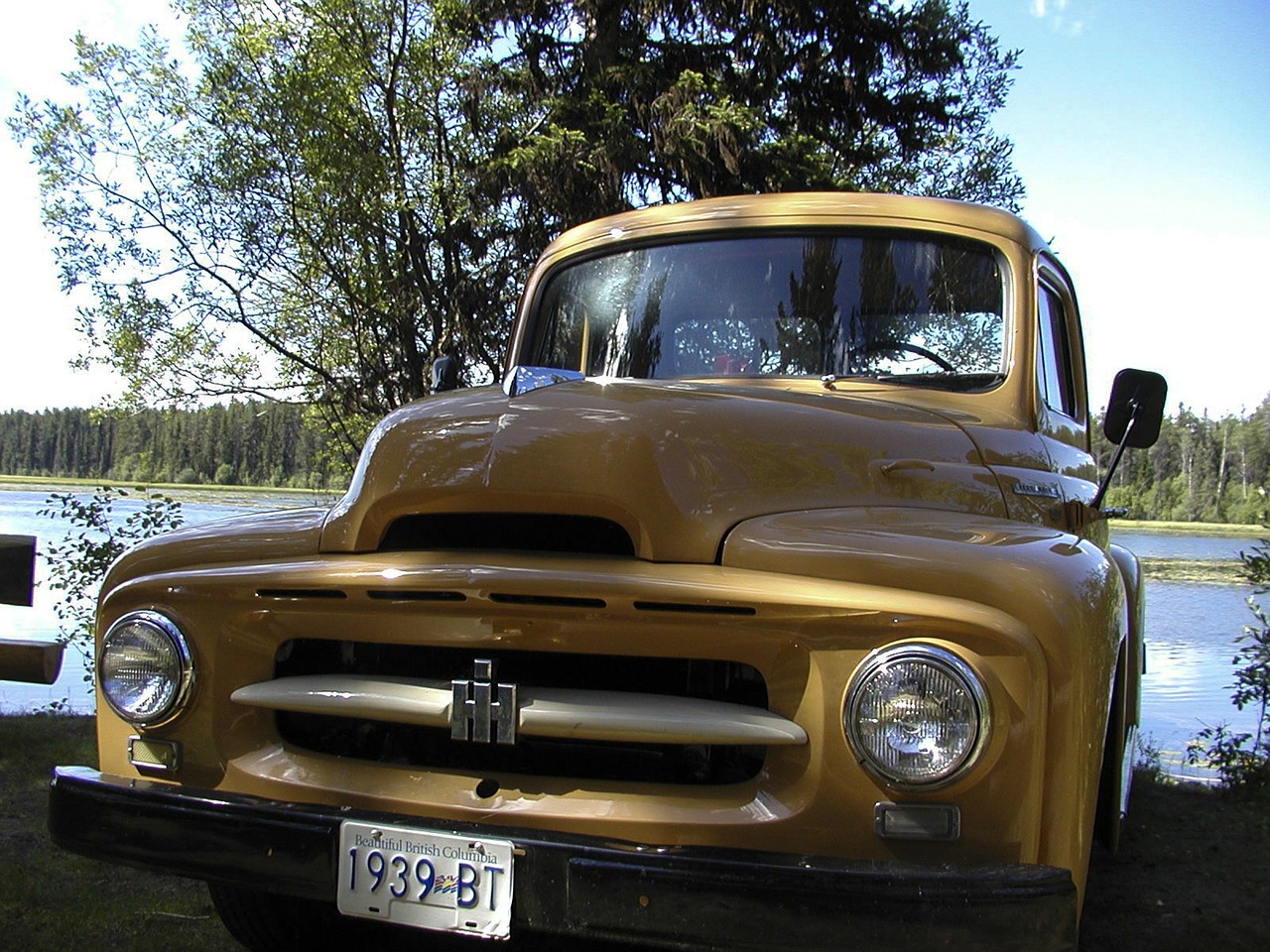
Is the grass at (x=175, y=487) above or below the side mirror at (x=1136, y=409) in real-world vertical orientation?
below

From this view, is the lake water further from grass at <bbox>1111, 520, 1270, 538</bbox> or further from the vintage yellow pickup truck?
grass at <bbox>1111, 520, 1270, 538</bbox>

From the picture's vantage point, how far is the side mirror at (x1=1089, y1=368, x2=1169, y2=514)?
315 centimetres

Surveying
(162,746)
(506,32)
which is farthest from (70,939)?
(506,32)

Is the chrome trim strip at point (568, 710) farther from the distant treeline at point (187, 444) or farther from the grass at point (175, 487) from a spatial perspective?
the distant treeline at point (187, 444)

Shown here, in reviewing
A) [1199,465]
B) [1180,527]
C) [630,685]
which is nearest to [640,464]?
[630,685]

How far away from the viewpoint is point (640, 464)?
6.72 feet

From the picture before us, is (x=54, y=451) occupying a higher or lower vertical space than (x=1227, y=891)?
higher

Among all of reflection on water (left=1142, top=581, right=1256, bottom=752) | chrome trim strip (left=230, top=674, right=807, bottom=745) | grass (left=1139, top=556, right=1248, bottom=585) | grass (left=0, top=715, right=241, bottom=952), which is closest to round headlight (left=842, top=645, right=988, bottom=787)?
chrome trim strip (left=230, top=674, right=807, bottom=745)

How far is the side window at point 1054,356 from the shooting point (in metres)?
3.21

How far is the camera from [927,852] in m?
1.74

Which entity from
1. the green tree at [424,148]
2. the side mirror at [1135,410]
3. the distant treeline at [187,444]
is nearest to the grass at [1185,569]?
the green tree at [424,148]

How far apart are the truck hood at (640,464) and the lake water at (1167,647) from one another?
1.86 m

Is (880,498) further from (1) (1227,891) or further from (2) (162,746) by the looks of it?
(1) (1227,891)

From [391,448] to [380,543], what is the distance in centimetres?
19
